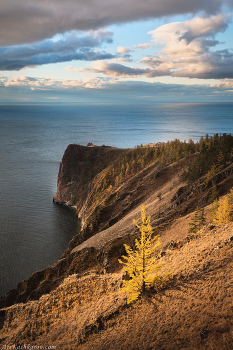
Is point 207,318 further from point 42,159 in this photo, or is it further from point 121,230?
point 42,159

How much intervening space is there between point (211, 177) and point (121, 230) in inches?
1057

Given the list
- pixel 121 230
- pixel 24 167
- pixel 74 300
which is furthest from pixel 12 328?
pixel 24 167

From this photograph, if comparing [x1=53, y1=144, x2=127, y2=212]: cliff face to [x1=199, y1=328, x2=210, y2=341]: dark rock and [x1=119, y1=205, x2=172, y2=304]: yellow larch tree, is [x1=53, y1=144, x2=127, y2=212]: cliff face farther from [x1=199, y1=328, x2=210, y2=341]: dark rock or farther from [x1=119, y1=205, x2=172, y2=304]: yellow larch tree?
[x1=199, y1=328, x2=210, y2=341]: dark rock

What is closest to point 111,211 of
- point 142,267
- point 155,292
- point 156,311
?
point 155,292

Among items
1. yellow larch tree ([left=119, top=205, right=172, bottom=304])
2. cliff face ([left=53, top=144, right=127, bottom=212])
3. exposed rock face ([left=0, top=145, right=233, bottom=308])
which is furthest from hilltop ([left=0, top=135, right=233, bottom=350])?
cliff face ([left=53, top=144, right=127, bottom=212])

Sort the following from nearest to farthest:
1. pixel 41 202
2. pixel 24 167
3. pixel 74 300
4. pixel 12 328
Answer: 1. pixel 74 300
2. pixel 12 328
3. pixel 41 202
4. pixel 24 167

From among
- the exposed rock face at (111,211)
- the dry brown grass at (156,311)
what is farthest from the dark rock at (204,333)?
the exposed rock face at (111,211)

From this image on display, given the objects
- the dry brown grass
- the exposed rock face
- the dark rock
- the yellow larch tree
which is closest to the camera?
the dark rock

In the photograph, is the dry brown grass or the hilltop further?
the hilltop

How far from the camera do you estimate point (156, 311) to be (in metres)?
20.1

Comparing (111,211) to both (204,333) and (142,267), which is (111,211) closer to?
(142,267)

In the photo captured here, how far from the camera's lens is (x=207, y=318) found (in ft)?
55.7

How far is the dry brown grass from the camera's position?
16703 millimetres

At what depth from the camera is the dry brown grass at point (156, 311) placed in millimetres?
16703
